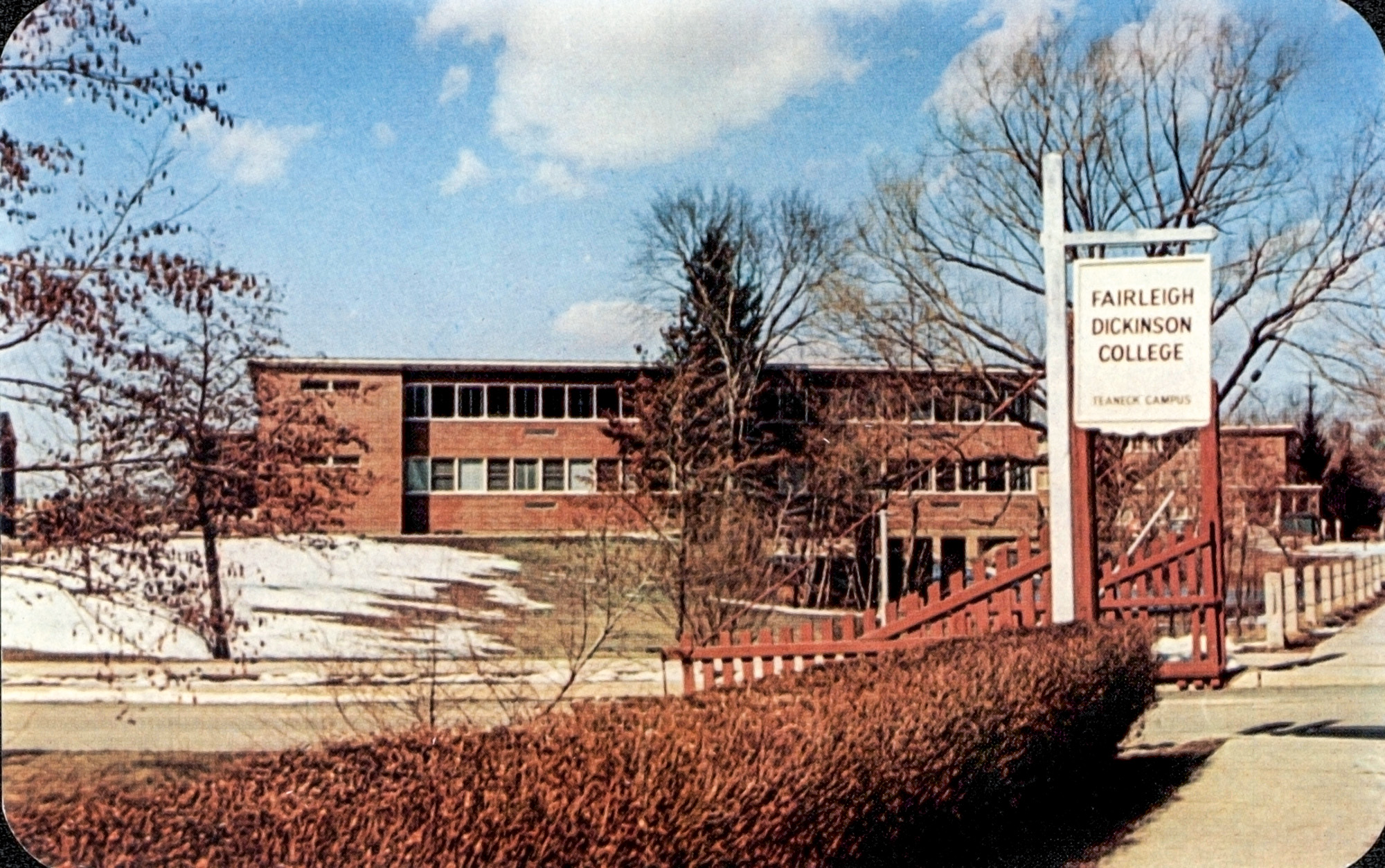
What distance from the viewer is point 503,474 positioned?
43.2 ft

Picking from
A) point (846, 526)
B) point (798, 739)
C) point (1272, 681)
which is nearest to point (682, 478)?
point (846, 526)

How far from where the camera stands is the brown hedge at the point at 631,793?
12.0ft

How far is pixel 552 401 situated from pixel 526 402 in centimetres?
97

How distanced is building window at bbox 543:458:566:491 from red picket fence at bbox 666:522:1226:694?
14.1 ft

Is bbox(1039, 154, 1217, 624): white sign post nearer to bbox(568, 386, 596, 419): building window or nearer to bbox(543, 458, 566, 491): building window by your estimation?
bbox(543, 458, 566, 491): building window

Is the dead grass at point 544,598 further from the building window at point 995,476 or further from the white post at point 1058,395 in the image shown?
the building window at point 995,476

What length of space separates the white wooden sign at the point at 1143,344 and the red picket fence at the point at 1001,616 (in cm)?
109

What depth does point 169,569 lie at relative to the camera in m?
6.65

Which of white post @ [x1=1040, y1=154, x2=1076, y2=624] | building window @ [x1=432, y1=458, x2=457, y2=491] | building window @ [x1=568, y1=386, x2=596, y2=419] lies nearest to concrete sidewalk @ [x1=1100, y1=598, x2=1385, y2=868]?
white post @ [x1=1040, y1=154, x2=1076, y2=624]

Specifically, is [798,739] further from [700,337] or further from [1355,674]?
[1355,674]

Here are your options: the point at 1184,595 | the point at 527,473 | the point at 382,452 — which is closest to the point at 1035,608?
the point at 1184,595

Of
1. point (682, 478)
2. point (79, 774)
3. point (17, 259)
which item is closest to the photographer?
point (17, 259)

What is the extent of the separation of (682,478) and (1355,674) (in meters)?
8.63

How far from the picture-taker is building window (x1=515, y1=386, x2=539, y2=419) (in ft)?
42.2
